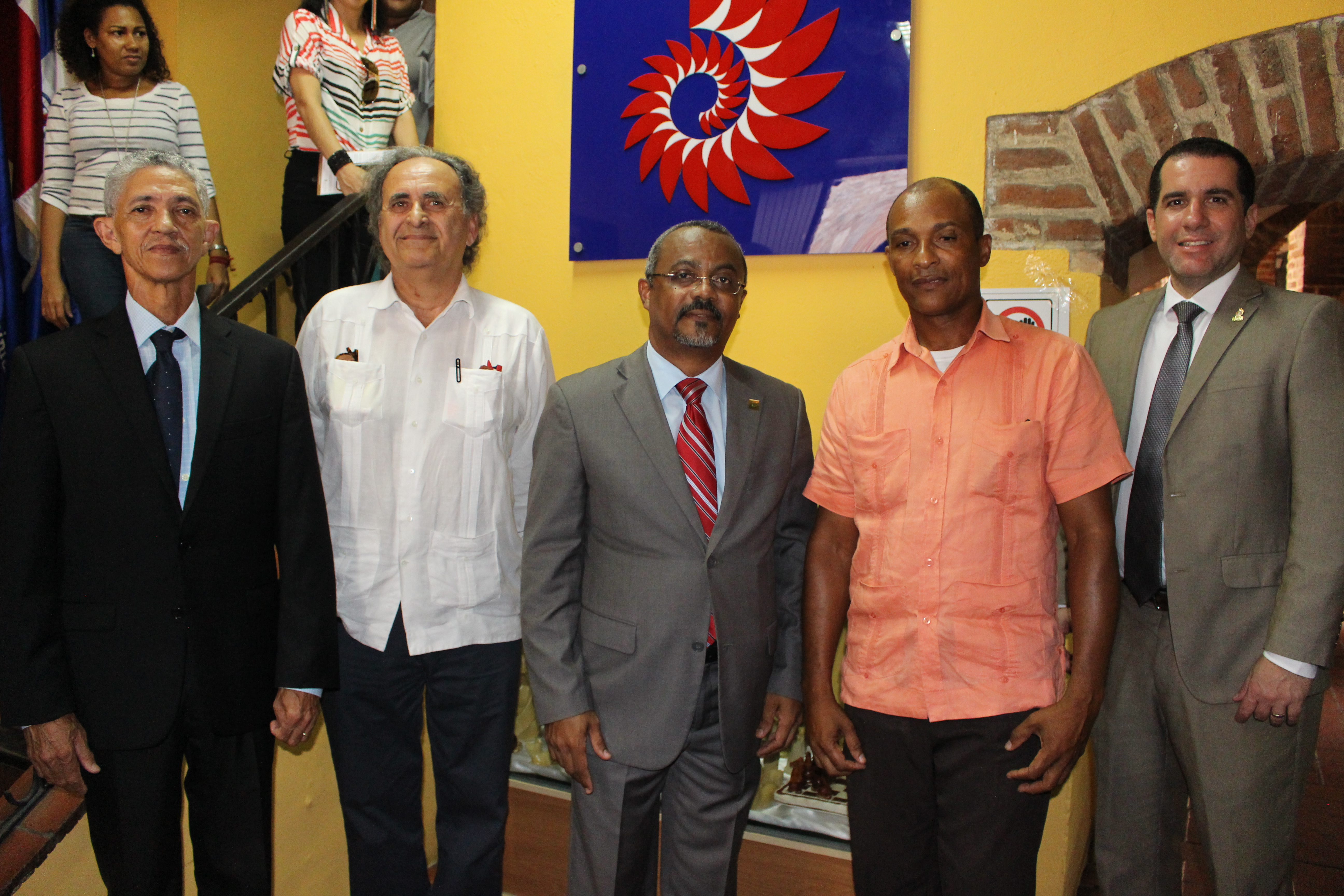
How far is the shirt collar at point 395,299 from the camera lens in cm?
205

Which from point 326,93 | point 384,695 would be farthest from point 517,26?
point 384,695

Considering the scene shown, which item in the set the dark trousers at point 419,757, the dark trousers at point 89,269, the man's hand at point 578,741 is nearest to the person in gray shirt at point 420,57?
the dark trousers at point 89,269

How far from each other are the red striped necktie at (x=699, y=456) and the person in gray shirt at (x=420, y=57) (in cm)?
197

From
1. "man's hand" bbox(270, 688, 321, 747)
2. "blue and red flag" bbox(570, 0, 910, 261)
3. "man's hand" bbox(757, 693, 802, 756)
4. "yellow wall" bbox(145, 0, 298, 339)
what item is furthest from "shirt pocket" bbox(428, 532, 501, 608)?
"yellow wall" bbox(145, 0, 298, 339)

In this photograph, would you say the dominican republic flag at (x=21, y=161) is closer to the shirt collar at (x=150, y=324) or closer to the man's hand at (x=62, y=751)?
the shirt collar at (x=150, y=324)

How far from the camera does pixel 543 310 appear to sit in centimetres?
300

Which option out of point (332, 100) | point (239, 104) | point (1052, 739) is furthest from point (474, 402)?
point (239, 104)

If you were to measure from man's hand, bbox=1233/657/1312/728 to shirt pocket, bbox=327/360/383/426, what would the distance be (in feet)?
6.04

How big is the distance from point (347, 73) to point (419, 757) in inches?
91.6

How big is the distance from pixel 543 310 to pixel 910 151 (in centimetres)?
128

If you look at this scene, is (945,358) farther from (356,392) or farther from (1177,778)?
(356,392)

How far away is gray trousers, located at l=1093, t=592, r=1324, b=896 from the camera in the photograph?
1679 millimetres

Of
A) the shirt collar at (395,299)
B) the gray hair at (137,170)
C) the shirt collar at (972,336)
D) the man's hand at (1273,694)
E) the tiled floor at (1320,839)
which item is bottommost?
the tiled floor at (1320,839)

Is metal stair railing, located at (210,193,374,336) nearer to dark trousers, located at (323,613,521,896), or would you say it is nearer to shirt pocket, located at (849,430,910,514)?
dark trousers, located at (323,613,521,896)
